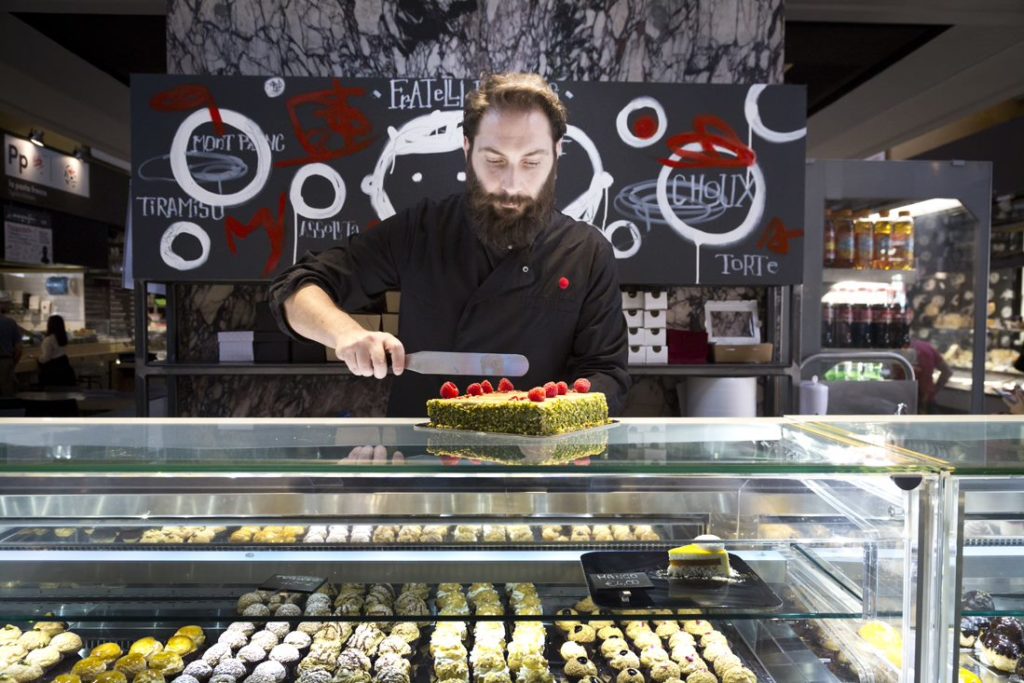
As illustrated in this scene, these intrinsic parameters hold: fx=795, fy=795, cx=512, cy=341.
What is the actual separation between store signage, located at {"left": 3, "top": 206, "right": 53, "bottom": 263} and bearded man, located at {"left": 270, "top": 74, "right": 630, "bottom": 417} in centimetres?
648

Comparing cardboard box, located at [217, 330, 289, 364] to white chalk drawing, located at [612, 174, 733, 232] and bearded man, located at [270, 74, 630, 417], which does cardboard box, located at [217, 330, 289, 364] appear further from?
white chalk drawing, located at [612, 174, 733, 232]

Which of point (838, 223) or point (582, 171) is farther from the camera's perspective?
point (838, 223)

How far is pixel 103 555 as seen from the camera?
1748 millimetres

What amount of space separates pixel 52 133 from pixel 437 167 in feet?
20.7

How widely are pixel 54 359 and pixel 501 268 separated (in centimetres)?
756

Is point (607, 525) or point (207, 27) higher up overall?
point (207, 27)

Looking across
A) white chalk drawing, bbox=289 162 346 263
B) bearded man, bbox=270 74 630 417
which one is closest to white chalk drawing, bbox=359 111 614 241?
white chalk drawing, bbox=289 162 346 263

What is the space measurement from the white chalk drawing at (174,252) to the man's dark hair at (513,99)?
1.76 meters

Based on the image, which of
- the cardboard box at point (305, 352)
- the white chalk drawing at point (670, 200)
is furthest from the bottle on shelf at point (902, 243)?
Answer: the cardboard box at point (305, 352)

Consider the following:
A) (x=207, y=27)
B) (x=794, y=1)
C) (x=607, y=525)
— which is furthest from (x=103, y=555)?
(x=794, y=1)

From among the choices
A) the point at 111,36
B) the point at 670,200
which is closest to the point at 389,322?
the point at 670,200

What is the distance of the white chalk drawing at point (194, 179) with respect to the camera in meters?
3.91

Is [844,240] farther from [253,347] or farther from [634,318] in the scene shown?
[253,347]

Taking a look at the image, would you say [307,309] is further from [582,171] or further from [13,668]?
[582,171]
